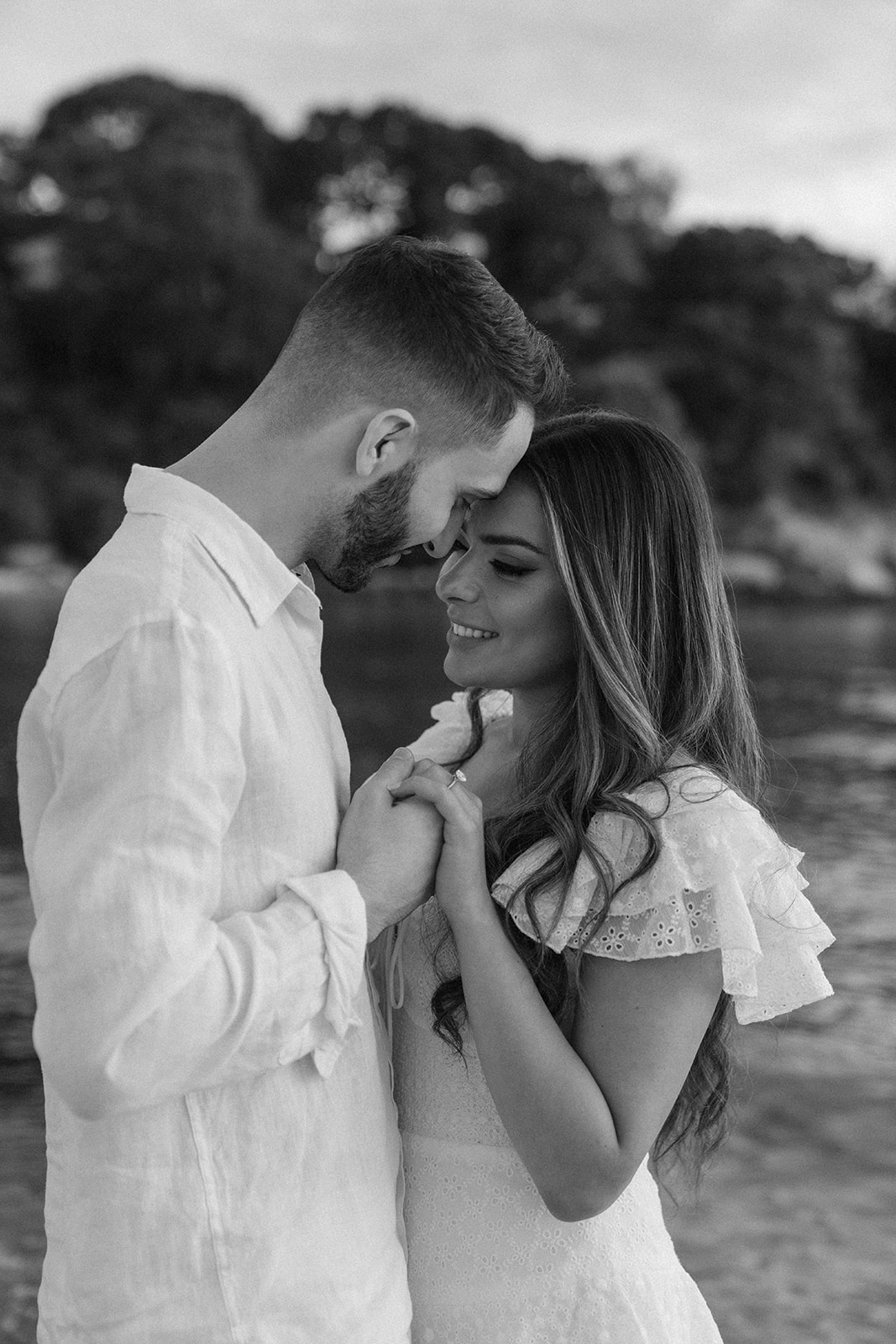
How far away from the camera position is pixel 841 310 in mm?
54000

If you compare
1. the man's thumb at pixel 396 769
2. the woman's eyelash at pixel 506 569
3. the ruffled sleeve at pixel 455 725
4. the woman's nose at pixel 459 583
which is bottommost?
the ruffled sleeve at pixel 455 725

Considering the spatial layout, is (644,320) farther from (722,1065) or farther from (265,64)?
(722,1065)

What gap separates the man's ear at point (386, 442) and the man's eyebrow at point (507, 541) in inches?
19.6

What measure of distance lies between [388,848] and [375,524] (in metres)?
0.42

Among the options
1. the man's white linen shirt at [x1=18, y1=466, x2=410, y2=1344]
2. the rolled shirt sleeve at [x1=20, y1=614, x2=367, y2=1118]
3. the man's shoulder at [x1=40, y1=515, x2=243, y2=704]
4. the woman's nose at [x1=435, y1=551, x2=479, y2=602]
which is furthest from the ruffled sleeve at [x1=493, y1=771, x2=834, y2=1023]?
the man's shoulder at [x1=40, y1=515, x2=243, y2=704]

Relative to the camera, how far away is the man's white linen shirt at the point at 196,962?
4.69 ft

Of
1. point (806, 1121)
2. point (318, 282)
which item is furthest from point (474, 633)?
point (318, 282)

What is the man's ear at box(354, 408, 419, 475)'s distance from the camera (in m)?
1.82

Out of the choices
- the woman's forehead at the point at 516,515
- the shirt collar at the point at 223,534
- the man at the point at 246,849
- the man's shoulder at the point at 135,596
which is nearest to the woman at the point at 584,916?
the woman's forehead at the point at 516,515

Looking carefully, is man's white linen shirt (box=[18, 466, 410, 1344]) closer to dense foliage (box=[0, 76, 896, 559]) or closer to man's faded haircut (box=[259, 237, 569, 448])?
man's faded haircut (box=[259, 237, 569, 448])

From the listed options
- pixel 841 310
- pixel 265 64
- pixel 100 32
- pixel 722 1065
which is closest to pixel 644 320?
pixel 841 310

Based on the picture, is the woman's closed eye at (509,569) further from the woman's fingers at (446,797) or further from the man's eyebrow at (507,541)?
the woman's fingers at (446,797)

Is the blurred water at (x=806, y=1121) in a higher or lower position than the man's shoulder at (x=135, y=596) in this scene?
lower

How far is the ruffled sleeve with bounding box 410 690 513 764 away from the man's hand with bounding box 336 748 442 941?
70cm
